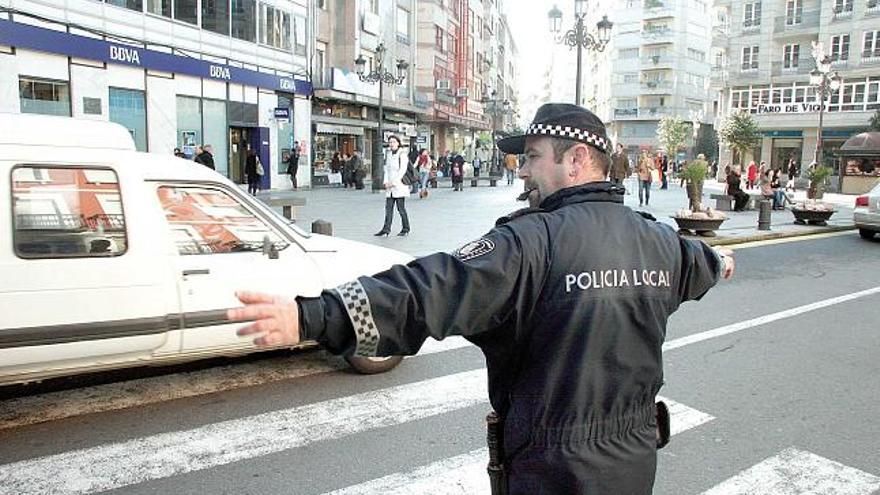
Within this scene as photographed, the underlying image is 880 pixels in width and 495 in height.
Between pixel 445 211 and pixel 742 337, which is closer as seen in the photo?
pixel 742 337

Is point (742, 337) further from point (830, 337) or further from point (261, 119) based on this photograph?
point (261, 119)

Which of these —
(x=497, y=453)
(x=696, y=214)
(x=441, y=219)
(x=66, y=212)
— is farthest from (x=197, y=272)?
(x=441, y=219)

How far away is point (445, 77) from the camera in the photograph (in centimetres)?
5012

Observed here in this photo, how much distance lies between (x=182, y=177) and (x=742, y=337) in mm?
5219

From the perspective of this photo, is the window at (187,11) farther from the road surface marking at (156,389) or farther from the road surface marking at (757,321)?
the road surface marking at (757,321)

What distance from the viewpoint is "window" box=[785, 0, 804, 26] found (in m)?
50.8

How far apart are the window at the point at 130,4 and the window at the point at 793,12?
46179 millimetres

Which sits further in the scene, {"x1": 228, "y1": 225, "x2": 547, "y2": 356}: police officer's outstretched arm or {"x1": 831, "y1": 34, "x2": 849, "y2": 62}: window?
{"x1": 831, "y1": 34, "x2": 849, "y2": 62}: window

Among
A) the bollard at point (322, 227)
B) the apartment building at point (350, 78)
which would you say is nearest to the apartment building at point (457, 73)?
the apartment building at point (350, 78)

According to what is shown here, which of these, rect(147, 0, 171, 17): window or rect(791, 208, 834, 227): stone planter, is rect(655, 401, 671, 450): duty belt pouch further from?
rect(147, 0, 171, 17): window

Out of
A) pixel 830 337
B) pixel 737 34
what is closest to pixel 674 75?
pixel 737 34

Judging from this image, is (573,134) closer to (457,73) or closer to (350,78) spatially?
(350,78)

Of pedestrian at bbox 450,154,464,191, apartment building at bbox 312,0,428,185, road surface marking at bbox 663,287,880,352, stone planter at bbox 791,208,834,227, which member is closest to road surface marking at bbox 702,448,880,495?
road surface marking at bbox 663,287,880,352

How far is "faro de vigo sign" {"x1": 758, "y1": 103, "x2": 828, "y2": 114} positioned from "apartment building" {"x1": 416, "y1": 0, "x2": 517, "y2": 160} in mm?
19621
